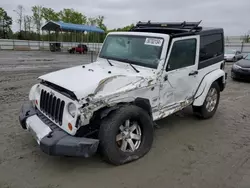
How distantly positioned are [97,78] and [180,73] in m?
1.66

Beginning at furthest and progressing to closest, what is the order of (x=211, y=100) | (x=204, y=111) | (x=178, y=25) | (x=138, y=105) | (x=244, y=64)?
(x=244, y=64)
(x=211, y=100)
(x=204, y=111)
(x=178, y=25)
(x=138, y=105)

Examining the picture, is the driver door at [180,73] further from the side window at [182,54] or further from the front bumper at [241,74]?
the front bumper at [241,74]

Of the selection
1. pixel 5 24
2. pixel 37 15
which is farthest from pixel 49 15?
pixel 5 24

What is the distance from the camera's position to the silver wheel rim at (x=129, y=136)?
11.1 feet

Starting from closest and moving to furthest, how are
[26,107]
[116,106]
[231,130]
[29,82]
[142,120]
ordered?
[116,106], [142,120], [26,107], [231,130], [29,82]

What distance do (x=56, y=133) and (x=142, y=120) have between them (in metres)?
1.24

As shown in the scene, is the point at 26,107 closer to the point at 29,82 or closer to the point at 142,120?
the point at 142,120

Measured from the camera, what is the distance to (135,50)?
13.9 ft

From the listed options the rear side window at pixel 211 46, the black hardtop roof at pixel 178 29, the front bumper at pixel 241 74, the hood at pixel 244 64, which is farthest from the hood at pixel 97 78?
the hood at pixel 244 64

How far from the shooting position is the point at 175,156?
3658 mm

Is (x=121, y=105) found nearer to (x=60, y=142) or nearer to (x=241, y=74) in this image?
(x=60, y=142)

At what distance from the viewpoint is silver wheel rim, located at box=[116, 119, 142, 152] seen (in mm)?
3369

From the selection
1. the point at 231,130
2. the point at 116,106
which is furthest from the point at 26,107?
Result: the point at 231,130

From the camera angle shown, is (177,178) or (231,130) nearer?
(177,178)
